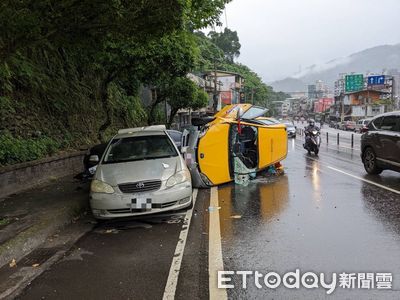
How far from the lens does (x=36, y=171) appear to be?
1012cm

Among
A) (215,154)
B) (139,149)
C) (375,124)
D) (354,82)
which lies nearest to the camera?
(139,149)

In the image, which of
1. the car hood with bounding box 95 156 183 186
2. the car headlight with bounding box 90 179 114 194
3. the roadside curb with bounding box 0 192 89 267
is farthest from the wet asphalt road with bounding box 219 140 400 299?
the roadside curb with bounding box 0 192 89 267

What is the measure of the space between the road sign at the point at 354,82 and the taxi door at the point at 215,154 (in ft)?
201

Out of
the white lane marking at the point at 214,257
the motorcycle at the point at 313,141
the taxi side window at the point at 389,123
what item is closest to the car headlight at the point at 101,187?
the white lane marking at the point at 214,257

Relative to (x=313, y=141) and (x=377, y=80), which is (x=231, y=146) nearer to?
(x=313, y=141)

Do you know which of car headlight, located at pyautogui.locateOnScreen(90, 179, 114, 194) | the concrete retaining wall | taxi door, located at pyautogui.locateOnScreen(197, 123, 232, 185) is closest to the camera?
car headlight, located at pyautogui.locateOnScreen(90, 179, 114, 194)

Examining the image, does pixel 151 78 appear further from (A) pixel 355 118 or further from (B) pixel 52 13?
(A) pixel 355 118

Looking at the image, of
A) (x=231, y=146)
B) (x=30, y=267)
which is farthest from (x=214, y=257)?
(x=231, y=146)

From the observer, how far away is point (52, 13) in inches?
254

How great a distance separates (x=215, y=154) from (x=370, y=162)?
4752 mm

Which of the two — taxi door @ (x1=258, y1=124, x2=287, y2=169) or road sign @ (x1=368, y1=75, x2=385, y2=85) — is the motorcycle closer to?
taxi door @ (x1=258, y1=124, x2=287, y2=169)

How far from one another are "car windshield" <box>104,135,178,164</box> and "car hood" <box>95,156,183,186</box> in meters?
0.33

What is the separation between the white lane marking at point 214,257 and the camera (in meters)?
3.96

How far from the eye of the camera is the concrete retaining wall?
8883 mm
